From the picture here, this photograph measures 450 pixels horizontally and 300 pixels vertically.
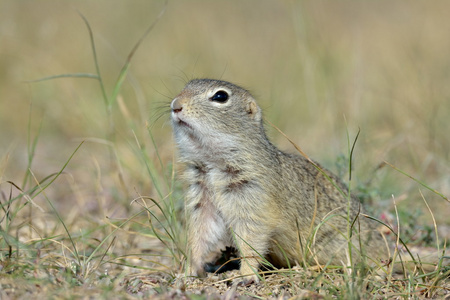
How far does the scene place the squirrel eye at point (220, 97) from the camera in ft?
13.4

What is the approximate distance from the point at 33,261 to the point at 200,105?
1.49 metres

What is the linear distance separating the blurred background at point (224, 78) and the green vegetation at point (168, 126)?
0.12 ft

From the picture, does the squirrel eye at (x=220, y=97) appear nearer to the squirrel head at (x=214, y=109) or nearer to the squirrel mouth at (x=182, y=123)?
the squirrel head at (x=214, y=109)

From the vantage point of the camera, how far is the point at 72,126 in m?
9.23

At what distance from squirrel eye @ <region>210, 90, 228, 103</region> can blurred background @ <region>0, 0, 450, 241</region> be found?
543 millimetres

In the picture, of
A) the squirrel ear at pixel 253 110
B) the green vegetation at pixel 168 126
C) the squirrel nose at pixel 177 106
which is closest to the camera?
the green vegetation at pixel 168 126

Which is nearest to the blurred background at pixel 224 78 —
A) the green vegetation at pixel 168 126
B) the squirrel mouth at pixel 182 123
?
the green vegetation at pixel 168 126

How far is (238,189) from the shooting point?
12.7 feet

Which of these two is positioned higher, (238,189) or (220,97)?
(220,97)

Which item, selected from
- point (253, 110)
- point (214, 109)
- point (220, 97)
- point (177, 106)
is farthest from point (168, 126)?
point (177, 106)

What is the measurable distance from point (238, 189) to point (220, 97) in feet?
2.32

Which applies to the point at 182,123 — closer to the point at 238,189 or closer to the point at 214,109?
the point at 214,109

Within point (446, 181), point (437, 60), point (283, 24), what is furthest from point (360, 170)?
point (283, 24)

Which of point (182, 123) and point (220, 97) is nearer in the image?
point (182, 123)
